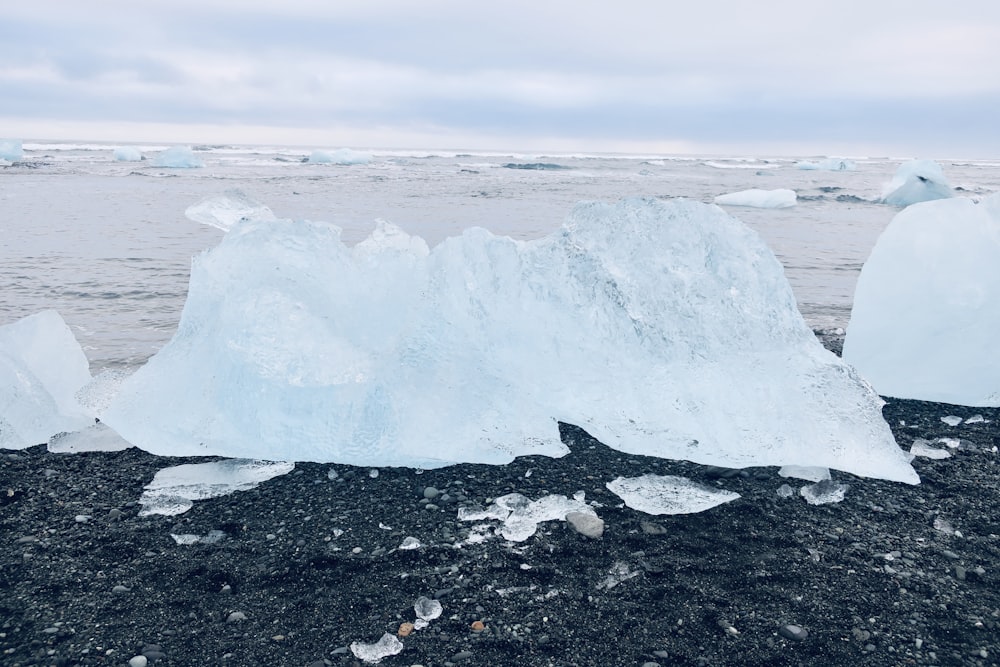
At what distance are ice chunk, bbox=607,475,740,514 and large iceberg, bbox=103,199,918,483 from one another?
0.16 metres

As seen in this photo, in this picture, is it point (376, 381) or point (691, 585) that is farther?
point (376, 381)

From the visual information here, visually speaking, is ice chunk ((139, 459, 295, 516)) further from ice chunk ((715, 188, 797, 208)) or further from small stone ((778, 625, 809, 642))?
ice chunk ((715, 188, 797, 208))

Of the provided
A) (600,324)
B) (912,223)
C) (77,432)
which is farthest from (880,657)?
(77,432)

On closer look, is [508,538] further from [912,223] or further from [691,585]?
[912,223]

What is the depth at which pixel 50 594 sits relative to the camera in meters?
2.32

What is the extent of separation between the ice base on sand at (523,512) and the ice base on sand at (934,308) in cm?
245

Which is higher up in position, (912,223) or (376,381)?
(912,223)

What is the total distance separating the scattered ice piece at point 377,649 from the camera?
2072 millimetres

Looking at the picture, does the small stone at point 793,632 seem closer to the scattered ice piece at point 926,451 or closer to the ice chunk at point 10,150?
the scattered ice piece at point 926,451

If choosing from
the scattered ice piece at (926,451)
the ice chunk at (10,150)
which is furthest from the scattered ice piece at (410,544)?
the ice chunk at (10,150)

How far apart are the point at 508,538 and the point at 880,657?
1278 mm

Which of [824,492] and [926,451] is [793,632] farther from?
[926,451]

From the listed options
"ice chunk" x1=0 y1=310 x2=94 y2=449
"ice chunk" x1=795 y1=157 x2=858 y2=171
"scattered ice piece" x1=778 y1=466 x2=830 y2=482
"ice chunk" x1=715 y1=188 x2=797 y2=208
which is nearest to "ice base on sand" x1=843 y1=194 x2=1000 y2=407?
"scattered ice piece" x1=778 y1=466 x2=830 y2=482

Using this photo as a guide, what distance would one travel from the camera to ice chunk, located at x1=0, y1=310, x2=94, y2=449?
3490 mm
